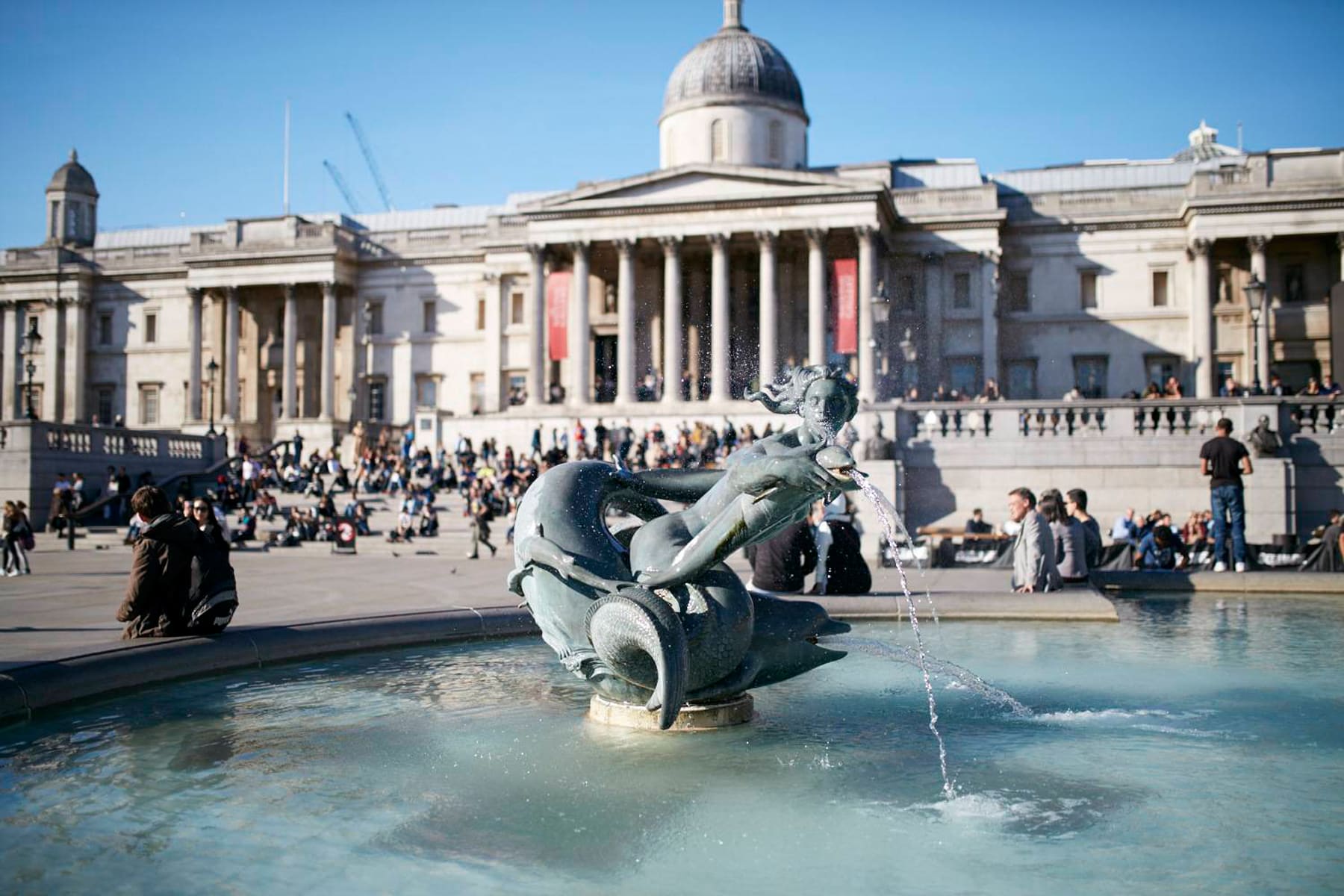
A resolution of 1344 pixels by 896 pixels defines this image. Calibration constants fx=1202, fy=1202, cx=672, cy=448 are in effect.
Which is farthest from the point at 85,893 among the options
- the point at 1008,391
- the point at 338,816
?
the point at 1008,391

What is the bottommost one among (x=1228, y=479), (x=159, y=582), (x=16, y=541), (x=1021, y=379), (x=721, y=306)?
(x=16, y=541)

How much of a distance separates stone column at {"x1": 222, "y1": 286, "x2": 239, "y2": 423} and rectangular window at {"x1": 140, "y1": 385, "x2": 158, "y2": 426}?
22.6 ft

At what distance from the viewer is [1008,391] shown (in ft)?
172

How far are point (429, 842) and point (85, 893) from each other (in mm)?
1292

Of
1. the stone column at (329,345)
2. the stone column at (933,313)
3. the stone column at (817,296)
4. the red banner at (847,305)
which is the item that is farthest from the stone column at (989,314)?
the stone column at (329,345)

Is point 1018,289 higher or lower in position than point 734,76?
lower

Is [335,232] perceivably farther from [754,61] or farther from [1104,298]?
[1104,298]

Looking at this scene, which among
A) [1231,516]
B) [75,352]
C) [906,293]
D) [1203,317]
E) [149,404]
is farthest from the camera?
[149,404]

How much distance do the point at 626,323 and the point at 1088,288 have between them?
2021cm

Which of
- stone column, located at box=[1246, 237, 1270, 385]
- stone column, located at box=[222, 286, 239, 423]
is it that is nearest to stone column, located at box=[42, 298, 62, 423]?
stone column, located at box=[222, 286, 239, 423]

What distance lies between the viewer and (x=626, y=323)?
49.8 m

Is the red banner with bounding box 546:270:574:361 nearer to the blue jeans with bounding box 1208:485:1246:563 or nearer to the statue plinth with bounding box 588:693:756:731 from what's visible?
the blue jeans with bounding box 1208:485:1246:563

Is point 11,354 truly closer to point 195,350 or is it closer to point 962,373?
point 195,350

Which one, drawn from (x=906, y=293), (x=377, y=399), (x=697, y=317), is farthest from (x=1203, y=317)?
(x=377, y=399)
